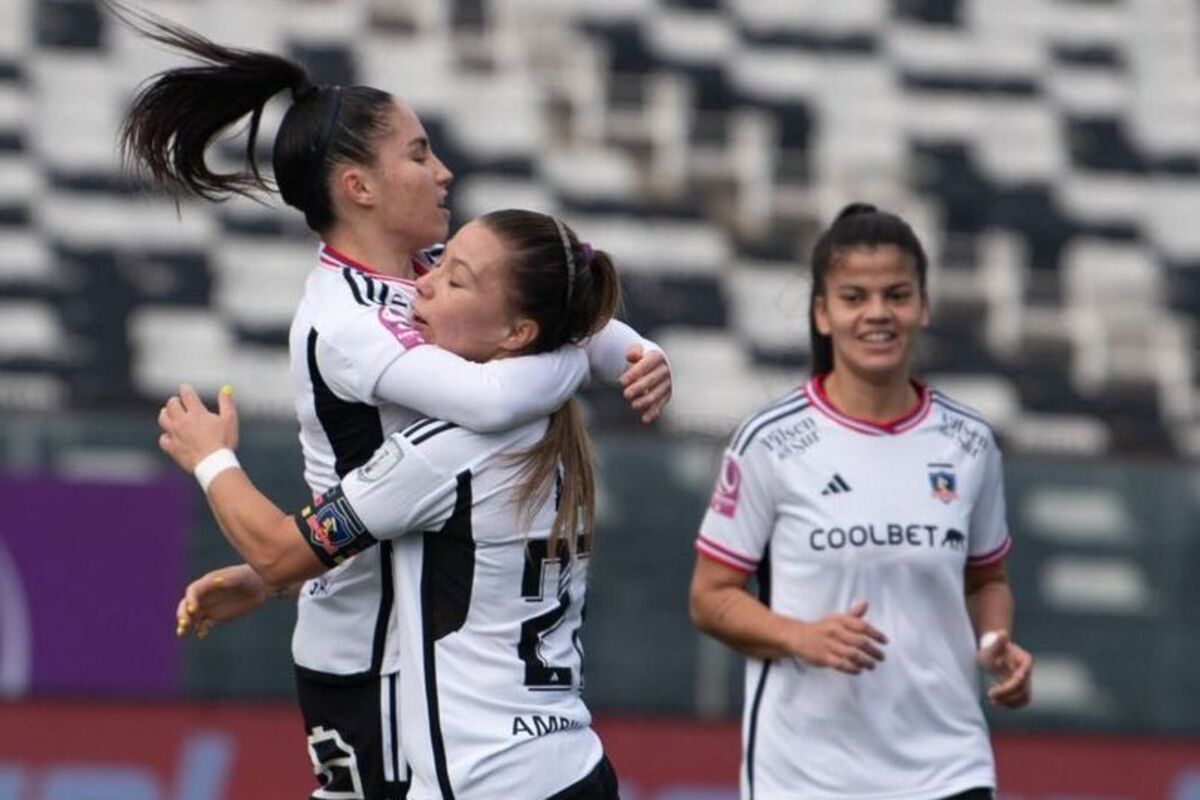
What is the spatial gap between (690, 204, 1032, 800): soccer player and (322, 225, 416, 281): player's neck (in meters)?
0.98

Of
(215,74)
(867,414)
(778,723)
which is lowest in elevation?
(778,723)

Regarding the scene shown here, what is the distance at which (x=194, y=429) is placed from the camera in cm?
313

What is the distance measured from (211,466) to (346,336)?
248mm

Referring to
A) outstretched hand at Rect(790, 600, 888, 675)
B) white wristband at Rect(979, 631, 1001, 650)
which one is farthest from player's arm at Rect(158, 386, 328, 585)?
white wristband at Rect(979, 631, 1001, 650)

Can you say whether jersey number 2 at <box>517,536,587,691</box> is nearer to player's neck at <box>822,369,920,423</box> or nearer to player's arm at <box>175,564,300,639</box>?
player's arm at <box>175,564,300,639</box>

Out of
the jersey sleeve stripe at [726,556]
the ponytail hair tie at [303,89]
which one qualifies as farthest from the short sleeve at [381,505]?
the jersey sleeve stripe at [726,556]

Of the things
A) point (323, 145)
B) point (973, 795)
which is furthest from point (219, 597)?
point (973, 795)

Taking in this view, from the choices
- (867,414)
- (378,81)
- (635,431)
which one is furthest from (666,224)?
(867,414)

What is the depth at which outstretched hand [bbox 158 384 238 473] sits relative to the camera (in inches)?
123

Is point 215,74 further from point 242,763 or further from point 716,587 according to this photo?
point 242,763

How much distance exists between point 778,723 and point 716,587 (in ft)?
0.82

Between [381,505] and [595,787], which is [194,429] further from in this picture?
[595,787]

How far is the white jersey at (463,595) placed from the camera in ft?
9.92

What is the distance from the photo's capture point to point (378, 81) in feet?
29.9
